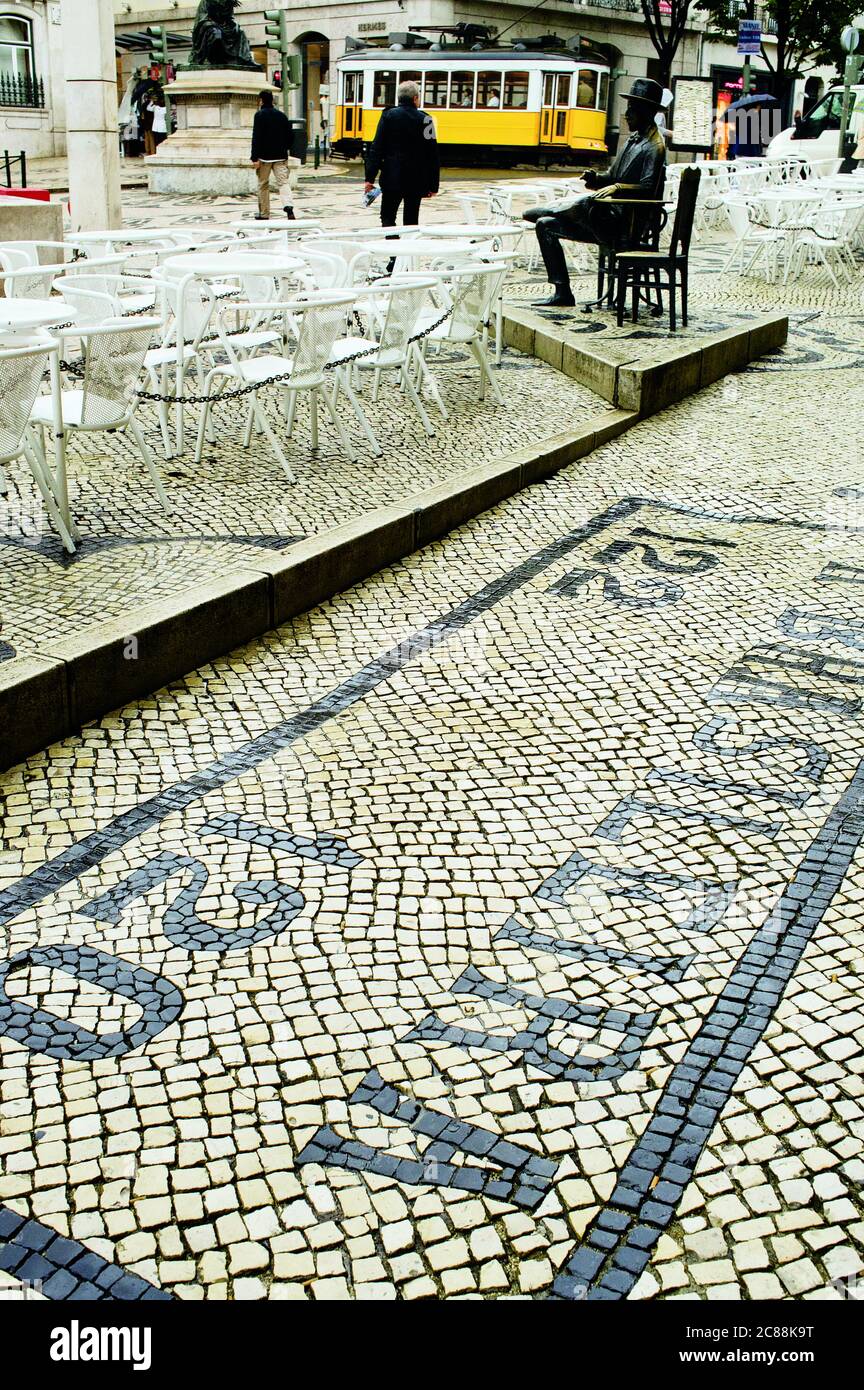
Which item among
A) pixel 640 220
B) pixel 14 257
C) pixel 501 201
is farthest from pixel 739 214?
pixel 14 257

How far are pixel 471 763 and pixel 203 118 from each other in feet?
81.1

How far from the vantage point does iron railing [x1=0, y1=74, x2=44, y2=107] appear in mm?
37375

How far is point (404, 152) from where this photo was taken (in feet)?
38.5

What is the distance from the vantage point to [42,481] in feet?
17.0

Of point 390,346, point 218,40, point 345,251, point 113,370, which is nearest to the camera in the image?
point 113,370

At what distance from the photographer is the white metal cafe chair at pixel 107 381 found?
17.3ft

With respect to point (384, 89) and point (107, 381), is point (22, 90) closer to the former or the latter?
point (384, 89)

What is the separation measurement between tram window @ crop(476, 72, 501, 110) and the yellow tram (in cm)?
2

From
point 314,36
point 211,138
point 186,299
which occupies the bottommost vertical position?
point 186,299

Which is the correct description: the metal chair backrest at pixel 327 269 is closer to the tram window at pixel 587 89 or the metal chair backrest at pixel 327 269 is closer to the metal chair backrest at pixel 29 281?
the metal chair backrest at pixel 29 281

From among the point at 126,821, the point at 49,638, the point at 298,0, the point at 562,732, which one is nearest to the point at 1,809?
the point at 126,821

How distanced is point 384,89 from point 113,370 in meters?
30.9

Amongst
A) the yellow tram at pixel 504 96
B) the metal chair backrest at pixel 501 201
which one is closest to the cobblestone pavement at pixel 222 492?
the metal chair backrest at pixel 501 201

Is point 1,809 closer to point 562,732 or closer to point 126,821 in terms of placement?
point 126,821
